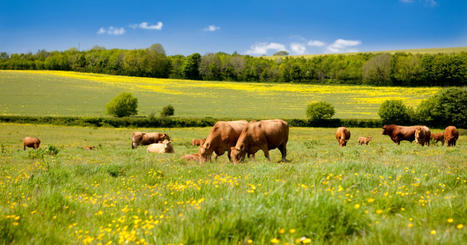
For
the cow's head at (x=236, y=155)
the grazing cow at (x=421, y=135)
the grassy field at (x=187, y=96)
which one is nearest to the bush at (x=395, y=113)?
the grassy field at (x=187, y=96)

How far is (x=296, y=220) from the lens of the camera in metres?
3.23

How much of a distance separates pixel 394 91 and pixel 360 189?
319 feet

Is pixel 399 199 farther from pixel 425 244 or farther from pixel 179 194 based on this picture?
pixel 179 194

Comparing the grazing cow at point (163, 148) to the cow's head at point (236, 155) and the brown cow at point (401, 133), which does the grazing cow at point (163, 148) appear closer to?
the cow's head at point (236, 155)

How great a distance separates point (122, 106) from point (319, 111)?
125 feet

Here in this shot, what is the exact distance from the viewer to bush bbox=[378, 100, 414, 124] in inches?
2232

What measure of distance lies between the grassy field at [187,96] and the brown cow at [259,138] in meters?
42.5

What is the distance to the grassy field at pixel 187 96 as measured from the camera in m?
63.8

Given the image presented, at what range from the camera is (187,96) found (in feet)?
279

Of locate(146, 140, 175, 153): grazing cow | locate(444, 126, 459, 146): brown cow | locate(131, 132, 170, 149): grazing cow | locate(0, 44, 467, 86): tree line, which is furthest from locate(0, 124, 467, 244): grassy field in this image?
locate(0, 44, 467, 86): tree line

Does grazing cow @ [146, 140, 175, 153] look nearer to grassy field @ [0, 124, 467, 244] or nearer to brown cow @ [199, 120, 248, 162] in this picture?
brown cow @ [199, 120, 248, 162]

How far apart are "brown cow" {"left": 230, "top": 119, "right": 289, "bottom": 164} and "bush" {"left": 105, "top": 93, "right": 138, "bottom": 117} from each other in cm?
4964

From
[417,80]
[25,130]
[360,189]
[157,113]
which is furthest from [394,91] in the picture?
[360,189]

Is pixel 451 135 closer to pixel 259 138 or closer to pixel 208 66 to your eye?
pixel 259 138
